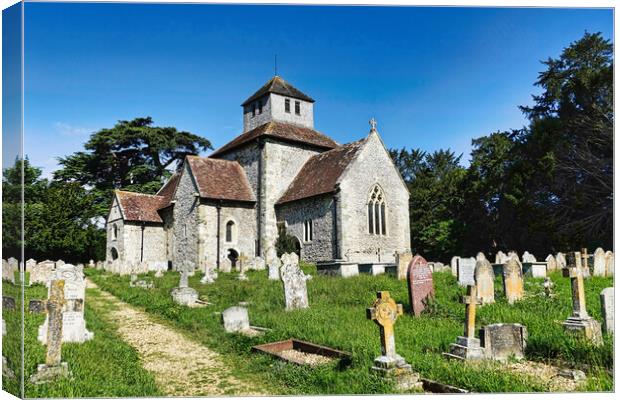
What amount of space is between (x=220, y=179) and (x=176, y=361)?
1916cm

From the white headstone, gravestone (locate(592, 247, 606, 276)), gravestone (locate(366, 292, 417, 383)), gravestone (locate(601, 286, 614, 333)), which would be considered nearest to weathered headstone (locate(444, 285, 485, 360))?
gravestone (locate(366, 292, 417, 383))

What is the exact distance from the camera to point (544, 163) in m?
20.7

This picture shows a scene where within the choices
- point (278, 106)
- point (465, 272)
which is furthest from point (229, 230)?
point (465, 272)

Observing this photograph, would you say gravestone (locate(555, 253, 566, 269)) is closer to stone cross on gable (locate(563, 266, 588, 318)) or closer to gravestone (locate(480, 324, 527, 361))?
stone cross on gable (locate(563, 266, 588, 318))

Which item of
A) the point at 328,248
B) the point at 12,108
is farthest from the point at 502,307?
the point at 328,248

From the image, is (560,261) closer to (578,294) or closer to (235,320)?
(578,294)

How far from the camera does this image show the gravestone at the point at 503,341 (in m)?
6.29

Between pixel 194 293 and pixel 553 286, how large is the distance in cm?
832

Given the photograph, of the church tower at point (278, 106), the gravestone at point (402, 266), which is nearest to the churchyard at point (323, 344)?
the gravestone at point (402, 266)

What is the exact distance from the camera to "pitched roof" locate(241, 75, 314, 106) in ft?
96.8

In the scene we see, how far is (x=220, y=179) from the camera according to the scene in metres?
25.7

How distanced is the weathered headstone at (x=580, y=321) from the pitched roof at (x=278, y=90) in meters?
23.8

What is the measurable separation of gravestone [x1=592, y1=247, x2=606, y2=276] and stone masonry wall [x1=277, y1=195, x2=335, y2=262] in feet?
33.4

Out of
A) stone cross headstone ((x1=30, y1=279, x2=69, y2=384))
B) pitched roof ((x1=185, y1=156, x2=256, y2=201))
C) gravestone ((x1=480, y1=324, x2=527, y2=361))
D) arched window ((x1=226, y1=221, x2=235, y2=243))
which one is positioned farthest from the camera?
arched window ((x1=226, y1=221, x2=235, y2=243))
